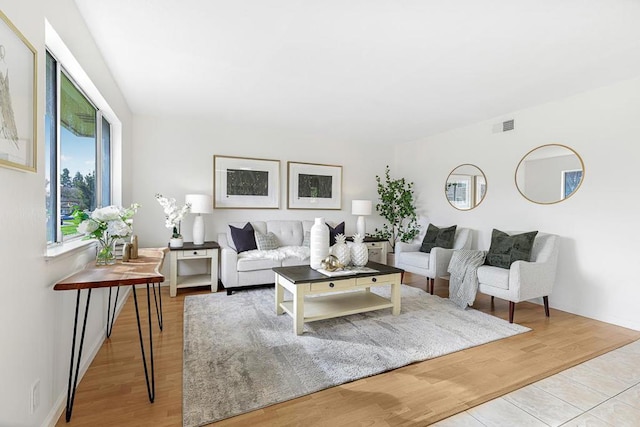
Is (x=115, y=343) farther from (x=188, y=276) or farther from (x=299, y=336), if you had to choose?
(x=188, y=276)

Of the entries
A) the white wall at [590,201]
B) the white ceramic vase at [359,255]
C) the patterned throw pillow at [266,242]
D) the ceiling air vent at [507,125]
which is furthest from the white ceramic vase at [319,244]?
the ceiling air vent at [507,125]

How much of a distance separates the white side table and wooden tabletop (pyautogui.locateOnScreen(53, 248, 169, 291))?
5.78ft

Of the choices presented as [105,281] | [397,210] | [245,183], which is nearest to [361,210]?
[397,210]

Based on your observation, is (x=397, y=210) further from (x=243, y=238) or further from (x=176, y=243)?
(x=176, y=243)

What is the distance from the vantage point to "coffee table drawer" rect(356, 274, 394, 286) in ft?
9.67

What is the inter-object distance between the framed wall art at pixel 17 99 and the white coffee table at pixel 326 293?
6.33ft

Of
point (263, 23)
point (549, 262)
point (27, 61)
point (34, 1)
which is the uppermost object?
point (263, 23)

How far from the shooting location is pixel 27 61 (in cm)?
135

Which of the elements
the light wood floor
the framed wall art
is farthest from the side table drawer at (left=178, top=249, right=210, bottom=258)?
the framed wall art

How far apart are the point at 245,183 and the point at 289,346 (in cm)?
301

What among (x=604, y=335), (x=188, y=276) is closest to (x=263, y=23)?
(x=188, y=276)

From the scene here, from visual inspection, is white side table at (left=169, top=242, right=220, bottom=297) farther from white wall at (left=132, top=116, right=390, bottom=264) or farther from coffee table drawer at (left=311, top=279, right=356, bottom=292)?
coffee table drawer at (left=311, top=279, right=356, bottom=292)

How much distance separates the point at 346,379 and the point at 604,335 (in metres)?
2.59

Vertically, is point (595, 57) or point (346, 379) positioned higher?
point (595, 57)
